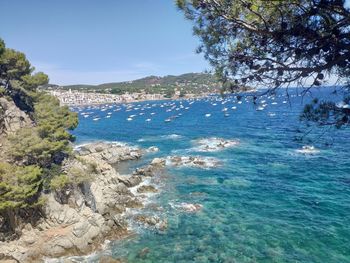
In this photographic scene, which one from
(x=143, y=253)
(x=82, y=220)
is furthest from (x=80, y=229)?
(x=143, y=253)

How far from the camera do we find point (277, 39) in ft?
32.1

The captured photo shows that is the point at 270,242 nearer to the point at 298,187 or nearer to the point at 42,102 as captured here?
the point at 298,187

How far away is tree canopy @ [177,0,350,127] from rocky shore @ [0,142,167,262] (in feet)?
60.6

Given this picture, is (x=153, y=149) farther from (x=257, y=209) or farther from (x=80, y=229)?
(x=80, y=229)

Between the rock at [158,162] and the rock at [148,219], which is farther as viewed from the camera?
the rock at [158,162]

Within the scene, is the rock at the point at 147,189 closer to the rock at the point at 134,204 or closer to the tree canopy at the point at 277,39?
the rock at the point at 134,204

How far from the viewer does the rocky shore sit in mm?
23266

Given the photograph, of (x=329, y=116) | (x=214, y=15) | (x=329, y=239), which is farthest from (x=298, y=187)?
(x=214, y=15)

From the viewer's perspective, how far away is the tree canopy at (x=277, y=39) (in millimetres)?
9000

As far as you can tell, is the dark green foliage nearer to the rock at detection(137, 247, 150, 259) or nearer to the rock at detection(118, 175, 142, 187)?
the rock at detection(137, 247, 150, 259)

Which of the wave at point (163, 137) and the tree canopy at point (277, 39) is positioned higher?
the tree canopy at point (277, 39)

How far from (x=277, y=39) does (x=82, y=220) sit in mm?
22511

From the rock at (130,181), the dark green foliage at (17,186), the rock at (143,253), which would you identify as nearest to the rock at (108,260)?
the rock at (143,253)

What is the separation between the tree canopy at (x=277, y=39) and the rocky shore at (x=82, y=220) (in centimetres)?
1846
